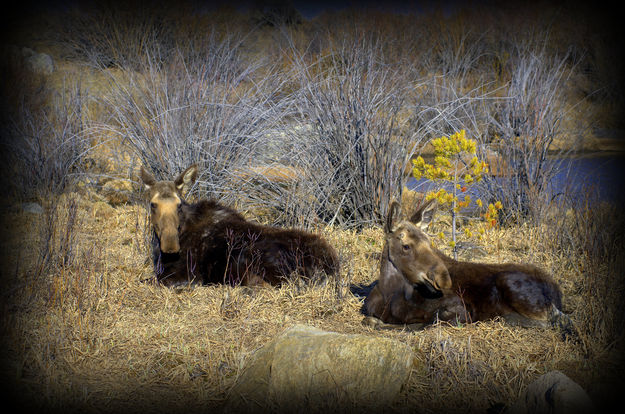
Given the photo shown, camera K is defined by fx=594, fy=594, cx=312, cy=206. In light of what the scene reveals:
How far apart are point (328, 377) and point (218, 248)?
296 cm

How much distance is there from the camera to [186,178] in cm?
640

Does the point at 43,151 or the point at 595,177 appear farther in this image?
the point at 43,151

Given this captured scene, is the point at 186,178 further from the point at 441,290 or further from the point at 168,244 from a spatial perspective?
the point at 441,290

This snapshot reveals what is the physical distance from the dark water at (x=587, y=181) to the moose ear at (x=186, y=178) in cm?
317

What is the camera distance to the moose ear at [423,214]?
5.00m

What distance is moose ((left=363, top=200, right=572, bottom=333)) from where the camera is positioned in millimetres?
4754

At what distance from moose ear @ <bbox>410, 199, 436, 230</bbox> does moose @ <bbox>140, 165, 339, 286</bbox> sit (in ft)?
3.93

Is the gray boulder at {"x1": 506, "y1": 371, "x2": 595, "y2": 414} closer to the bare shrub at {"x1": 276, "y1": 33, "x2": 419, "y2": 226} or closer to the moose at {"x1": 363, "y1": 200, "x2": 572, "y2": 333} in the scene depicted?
the moose at {"x1": 363, "y1": 200, "x2": 572, "y2": 333}

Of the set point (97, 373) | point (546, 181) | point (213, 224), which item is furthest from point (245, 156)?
point (97, 373)

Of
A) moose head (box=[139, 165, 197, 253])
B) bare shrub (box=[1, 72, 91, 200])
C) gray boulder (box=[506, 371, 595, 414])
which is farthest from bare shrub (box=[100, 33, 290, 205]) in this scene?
gray boulder (box=[506, 371, 595, 414])

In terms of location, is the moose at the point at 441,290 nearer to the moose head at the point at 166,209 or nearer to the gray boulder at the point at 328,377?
the gray boulder at the point at 328,377

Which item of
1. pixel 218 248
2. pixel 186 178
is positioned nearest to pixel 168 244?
pixel 218 248

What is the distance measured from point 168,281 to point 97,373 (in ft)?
6.35

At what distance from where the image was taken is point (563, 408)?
3115mm
